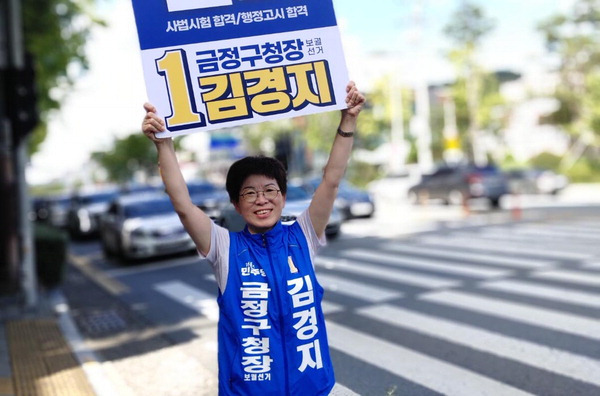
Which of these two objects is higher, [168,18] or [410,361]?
[168,18]

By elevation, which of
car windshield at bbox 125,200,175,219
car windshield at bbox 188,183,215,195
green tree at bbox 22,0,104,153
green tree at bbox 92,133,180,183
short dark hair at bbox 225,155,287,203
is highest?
green tree at bbox 92,133,180,183

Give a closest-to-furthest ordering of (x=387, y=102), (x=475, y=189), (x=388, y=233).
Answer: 1. (x=388, y=233)
2. (x=475, y=189)
3. (x=387, y=102)

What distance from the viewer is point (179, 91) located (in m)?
2.98

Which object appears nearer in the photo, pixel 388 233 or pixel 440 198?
pixel 388 233

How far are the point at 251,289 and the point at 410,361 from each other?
359cm

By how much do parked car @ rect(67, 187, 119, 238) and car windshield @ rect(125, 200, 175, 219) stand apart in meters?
7.30

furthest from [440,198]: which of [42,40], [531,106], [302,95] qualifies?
[531,106]

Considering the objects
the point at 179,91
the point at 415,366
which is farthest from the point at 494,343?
the point at 179,91

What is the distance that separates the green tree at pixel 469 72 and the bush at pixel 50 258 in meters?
39.0

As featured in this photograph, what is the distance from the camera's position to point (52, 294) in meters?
11.1

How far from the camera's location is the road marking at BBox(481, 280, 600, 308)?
801 cm

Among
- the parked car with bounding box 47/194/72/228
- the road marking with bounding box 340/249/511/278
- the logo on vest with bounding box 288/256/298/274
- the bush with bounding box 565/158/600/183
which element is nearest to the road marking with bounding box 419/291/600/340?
the road marking with bounding box 340/249/511/278

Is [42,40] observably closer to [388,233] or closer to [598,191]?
[388,233]

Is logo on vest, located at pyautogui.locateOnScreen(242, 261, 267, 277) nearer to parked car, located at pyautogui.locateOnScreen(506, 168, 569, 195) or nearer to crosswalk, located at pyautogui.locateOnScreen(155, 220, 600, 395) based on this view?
crosswalk, located at pyautogui.locateOnScreen(155, 220, 600, 395)
